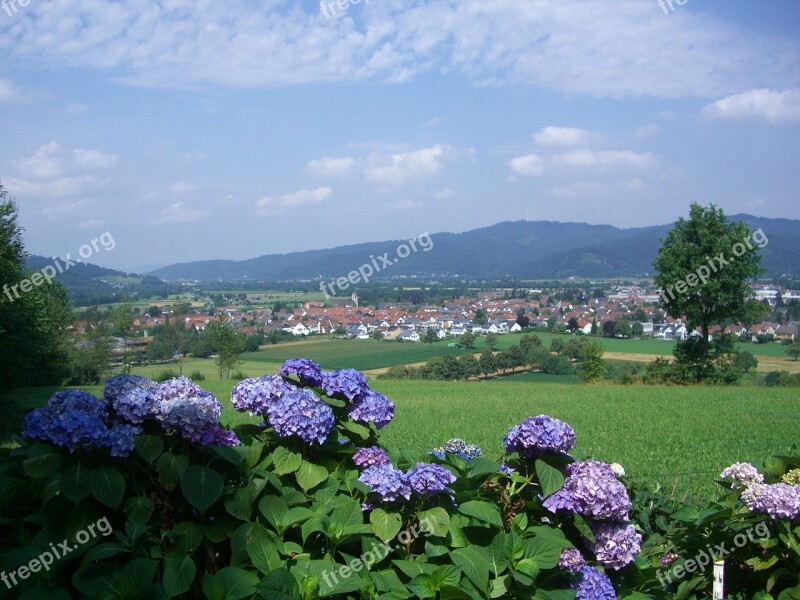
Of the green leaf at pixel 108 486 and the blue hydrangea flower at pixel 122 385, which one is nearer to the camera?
the green leaf at pixel 108 486

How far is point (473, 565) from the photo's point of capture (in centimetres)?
247

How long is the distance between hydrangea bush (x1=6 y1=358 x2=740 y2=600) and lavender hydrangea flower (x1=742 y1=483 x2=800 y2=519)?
29.2 inches

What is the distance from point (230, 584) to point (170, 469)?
489mm

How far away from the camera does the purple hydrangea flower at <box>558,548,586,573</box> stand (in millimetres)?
2754

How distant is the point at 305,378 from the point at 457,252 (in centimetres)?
15783

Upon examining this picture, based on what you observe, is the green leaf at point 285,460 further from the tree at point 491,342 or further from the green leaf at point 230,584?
the tree at point 491,342

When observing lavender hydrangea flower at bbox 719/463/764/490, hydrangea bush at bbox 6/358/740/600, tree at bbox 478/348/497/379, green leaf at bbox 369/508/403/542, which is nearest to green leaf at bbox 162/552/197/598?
hydrangea bush at bbox 6/358/740/600

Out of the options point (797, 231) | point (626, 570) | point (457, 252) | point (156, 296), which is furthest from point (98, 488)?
point (797, 231)

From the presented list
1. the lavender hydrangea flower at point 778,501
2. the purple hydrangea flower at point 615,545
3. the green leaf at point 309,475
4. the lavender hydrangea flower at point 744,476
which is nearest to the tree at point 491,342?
the lavender hydrangea flower at point 744,476

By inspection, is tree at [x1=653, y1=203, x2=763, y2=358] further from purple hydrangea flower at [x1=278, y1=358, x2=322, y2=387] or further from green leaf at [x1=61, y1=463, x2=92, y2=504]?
green leaf at [x1=61, y1=463, x2=92, y2=504]

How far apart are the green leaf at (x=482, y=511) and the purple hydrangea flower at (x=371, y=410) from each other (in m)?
0.57

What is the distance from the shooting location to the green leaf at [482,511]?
2.61m

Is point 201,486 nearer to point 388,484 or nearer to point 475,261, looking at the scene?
point 388,484

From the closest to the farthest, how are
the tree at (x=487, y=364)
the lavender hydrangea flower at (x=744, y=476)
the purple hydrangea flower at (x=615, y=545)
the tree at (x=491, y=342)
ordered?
the purple hydrangea flower at (x=615, y=545) < the lavender hydrangea flower at (x=744, y=476) < the tree at (x=487, y=364) < the tree at (x=491, y=342)
